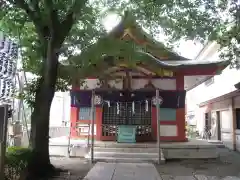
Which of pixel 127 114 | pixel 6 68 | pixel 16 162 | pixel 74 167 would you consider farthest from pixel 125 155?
pixel 6 68

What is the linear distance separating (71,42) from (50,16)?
1.36 metres

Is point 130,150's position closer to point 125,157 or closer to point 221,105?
point 125,157

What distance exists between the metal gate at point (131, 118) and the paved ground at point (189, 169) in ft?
9.43

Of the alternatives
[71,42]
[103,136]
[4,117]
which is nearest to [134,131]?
[103,136]

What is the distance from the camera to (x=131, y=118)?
46.2 feet

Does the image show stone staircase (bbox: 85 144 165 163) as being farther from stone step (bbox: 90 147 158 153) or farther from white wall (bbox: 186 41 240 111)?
white wall (bbox: 186 41 240 111)

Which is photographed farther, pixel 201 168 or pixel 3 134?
pixel 201 168

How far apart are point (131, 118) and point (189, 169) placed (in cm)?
467

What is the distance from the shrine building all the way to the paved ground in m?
2.67

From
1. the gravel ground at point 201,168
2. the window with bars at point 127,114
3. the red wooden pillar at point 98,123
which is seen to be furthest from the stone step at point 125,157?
the window with bars at point 127,114

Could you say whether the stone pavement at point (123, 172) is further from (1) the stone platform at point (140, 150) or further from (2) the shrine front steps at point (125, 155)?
(1) the stone platform at point (140, 150)

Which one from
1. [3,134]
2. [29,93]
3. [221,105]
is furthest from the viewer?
[221,105]

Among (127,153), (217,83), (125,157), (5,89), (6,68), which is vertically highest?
(217,83)

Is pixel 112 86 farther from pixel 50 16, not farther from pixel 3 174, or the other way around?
pixel 3 174
